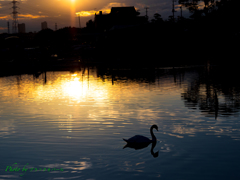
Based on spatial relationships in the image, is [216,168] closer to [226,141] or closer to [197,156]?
[197,156]

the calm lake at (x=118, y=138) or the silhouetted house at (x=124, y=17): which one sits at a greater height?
the silhouetted house at (x=124, y=17)

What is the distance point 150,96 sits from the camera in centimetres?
3434

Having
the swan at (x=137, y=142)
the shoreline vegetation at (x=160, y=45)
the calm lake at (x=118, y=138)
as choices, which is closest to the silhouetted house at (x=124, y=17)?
the shoreline vegetation at (x=160, y=45)

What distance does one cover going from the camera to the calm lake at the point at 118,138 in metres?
13.0

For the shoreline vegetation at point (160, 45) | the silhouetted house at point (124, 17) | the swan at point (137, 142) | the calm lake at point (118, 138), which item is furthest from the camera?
the silhouetted house at point (124, 17)

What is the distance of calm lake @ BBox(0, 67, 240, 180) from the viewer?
42.8ft

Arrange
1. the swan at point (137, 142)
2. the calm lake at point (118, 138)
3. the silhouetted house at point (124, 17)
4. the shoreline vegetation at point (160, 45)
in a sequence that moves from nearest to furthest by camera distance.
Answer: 1. the calm lake at point (118, 138)
2. the swan at point (137, 142)
3. the shoreline vegetation at point (160, 45)
4. the silhouetted house at point (124, 17)

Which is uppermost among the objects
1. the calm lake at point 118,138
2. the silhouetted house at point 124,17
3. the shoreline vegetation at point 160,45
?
the silhouetted house at point 124,17

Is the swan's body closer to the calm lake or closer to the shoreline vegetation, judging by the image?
the calm lake

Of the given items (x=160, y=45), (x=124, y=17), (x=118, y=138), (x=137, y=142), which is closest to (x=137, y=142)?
(x=137, y=142)

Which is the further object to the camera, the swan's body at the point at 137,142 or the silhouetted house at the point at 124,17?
the silhouetted house at the point at 124,17

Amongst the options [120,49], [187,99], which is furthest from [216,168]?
[120,49]

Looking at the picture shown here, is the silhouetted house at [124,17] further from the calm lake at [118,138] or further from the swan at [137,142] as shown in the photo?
the swan at [137,142]

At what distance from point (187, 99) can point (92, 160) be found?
18884 mm
